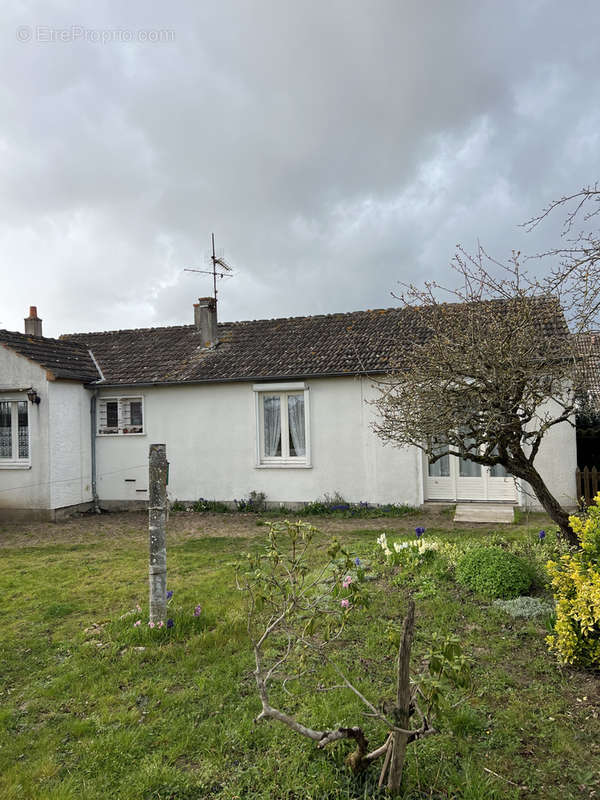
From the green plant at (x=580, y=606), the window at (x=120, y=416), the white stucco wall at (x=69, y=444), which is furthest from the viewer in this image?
the window at (x=120, y=416)

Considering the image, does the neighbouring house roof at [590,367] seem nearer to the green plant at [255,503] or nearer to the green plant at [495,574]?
the green plant at [495,574]

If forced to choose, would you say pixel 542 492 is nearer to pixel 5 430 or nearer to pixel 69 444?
pixel 69 444

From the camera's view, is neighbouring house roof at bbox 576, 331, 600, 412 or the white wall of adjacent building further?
the white wall of adjacent building

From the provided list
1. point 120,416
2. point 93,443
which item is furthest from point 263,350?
point 93,443

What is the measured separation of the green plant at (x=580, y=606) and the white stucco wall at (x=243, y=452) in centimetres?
812

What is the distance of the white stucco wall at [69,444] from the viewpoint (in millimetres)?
13930

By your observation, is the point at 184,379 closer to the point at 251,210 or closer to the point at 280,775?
the point at 251,210

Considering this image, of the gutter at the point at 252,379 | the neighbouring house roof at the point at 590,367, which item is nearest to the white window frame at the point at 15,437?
the gutter at the point at 252,379

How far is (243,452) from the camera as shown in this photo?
1440cm

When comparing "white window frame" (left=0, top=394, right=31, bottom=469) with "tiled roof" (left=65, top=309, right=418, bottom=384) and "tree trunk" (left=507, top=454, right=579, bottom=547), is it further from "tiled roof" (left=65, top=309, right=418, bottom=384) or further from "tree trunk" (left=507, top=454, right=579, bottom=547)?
"tree trunk" (left=507, top=454, right=579, bottom=547)

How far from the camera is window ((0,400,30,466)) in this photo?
1426cm

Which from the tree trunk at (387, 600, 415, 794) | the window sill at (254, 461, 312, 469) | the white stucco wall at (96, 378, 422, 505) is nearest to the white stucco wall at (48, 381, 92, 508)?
the white stucco wall at (96, 378, 422, 505)

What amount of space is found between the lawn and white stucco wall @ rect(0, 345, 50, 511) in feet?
22.9

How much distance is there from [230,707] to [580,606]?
2.95m
